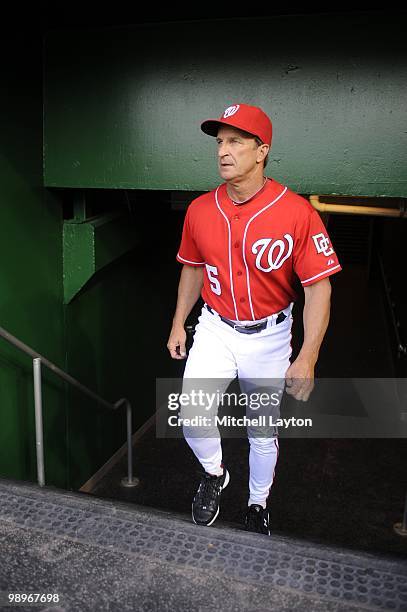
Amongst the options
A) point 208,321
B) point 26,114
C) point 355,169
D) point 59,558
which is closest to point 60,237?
point 26,114

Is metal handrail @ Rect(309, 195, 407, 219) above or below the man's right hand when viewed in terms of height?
above

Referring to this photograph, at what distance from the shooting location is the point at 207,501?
9.30 feet

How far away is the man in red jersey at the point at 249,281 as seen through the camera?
248 cm

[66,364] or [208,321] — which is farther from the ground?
[208,321]

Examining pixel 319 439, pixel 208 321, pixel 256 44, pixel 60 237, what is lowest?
pixel 319 439

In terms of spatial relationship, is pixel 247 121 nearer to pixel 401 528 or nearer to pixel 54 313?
pixel 54 313

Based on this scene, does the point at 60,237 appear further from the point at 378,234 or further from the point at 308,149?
the point at 378,234

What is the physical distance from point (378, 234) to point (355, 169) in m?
9.28

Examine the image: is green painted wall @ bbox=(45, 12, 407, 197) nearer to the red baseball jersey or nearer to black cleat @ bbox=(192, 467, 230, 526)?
the red baseball jersey

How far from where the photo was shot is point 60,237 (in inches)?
157

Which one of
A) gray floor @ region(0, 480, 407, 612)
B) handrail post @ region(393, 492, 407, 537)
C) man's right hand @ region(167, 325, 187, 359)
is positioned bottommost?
handrail post @ region(393, 492, 407, 537)

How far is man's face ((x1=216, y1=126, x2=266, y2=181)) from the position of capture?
7.99 feet

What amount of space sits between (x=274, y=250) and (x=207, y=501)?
120cm

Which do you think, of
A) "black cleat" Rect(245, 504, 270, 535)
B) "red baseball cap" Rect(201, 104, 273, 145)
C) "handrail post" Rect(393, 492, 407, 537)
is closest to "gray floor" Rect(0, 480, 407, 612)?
"black cleat" Rect(245, 504, 270, 535)
